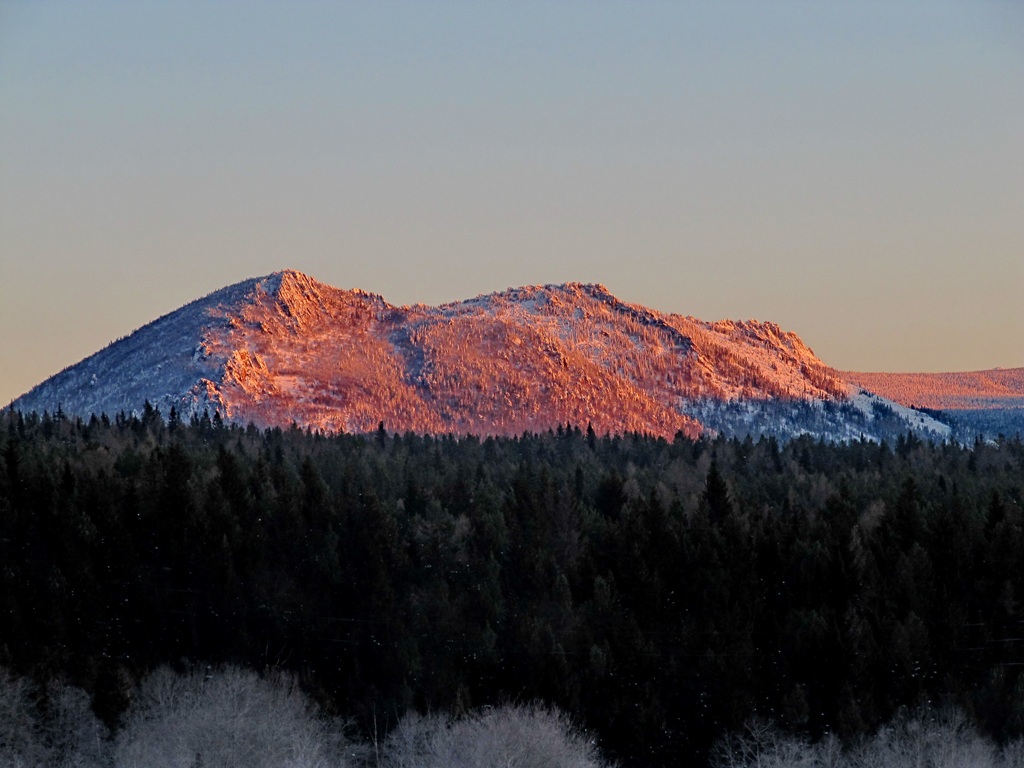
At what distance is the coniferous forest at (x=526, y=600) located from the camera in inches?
3044

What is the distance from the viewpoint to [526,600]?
85.9m

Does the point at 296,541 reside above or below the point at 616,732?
above

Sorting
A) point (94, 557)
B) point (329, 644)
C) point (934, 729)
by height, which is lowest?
point (934, 729)

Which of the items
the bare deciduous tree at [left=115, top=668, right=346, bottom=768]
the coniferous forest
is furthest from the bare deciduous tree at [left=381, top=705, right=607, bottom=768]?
the bare deciduous tree at [left=115, top=668, right=346, bottom=768]

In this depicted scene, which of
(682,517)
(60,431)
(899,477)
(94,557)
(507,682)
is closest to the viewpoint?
(507,682)

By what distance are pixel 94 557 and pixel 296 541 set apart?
10421 millimetres

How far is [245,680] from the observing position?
254 feet

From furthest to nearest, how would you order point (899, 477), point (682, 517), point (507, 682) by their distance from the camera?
point (899, 477)
point (682, 517)
point (507, 682)

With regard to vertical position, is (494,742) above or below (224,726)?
below

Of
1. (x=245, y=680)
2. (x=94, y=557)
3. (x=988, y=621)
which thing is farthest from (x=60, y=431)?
(x=988, y=621)

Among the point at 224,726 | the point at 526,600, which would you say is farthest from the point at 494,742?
the point at 526,600

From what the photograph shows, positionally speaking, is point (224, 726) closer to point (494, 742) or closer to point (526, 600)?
point (494, 742)

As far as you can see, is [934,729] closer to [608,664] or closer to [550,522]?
[608,664]

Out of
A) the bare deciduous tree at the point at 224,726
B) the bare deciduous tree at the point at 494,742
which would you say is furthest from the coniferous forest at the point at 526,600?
the bare deciduous tree at the point at 494,742
